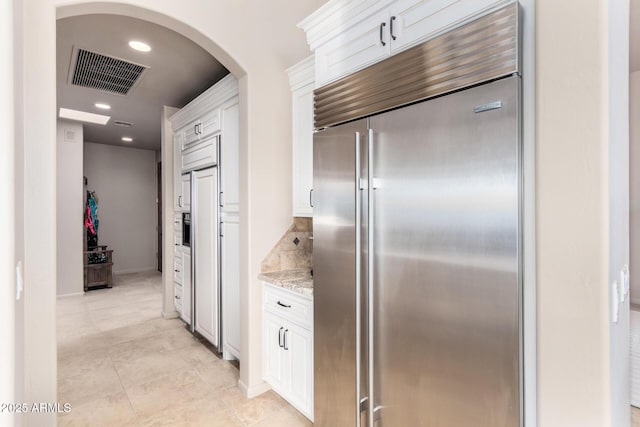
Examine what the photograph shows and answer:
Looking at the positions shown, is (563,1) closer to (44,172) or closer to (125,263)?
(44,172)

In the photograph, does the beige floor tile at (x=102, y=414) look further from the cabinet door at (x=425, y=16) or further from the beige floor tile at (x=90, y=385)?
the cabinet door at (x=425, y=16)

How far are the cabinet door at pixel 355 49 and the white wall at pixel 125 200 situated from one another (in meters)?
6.71

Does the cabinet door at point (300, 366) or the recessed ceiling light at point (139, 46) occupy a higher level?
the recessed ceiling light at point (139, 46)

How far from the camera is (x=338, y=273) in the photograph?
1.64 meters

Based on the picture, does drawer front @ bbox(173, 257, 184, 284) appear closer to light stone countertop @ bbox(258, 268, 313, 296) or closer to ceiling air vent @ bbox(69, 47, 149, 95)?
light stone countertop @ bbox(258, 268, 313, 296)

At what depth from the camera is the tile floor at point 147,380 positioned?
216cm

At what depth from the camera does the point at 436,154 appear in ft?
4.04

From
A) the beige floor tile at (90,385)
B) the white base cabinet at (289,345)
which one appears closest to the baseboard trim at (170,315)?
the beige floor tile at (90,385)

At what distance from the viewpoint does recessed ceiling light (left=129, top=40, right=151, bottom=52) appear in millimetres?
2766

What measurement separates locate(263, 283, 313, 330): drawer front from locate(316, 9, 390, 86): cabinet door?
1290 mm

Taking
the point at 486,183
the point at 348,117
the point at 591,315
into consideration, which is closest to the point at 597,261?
the point at 591,315

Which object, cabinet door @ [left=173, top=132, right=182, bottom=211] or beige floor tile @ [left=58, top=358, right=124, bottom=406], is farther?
cabinet door @ [left=173, top=132, right=182, bottom=211]

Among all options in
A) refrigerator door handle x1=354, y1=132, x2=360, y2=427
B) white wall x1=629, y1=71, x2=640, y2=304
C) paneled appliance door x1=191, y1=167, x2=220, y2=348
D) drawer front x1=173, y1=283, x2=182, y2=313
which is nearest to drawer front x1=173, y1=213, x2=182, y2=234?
paneled appliance door x1=191, y1=167, x2=220, y2=348

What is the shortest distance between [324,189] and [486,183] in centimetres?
82
